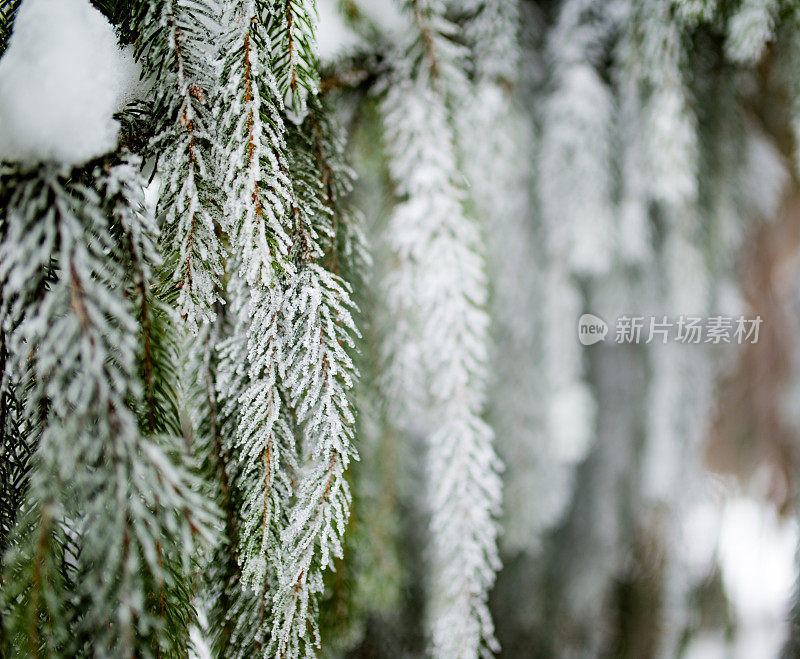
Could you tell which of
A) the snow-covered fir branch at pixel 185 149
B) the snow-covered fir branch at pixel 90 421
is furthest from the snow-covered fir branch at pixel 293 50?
the snow-covered fir branch at pixel 90 421

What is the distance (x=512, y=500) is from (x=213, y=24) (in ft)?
2.96

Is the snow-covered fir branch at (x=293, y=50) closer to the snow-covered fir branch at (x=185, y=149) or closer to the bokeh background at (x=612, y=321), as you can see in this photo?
the snow-covered fir branch at (x=185, y=149)

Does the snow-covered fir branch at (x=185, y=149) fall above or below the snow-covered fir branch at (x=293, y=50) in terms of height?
below

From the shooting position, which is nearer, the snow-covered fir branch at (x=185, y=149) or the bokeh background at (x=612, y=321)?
the snow-covered fir branch at (x=185, y=149)

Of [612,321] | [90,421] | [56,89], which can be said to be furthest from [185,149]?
[612,321]

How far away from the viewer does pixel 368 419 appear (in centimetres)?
68

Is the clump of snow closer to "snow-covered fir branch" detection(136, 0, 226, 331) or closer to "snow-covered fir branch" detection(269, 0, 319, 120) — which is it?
"snow-covered fir branch" detection(136, 0, 226, 331)

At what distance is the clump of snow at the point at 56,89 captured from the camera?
0.35 m

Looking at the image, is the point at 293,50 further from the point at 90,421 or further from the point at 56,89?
the point at 90,421

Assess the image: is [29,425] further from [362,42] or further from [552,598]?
[552,598]

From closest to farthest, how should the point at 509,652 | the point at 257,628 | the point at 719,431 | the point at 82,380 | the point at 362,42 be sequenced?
1. the point at 82,380
2. the point at 257,628
3. the point at 362,42
4. the point at 719,431
5. the point at 509,652

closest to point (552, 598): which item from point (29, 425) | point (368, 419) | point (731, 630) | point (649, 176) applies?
point (731, 630)

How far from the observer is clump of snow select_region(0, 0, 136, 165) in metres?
0.35

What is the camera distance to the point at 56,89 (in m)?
0.37
